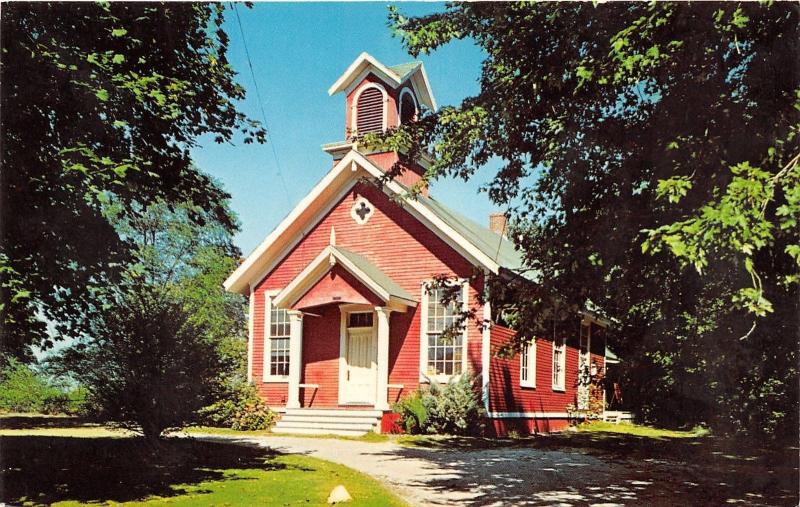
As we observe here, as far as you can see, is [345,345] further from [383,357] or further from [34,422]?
[34,422]

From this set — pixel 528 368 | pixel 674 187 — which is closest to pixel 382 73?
pixel 528 368

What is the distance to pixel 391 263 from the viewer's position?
70.8ft

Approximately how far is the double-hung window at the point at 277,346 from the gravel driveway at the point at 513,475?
5655mm

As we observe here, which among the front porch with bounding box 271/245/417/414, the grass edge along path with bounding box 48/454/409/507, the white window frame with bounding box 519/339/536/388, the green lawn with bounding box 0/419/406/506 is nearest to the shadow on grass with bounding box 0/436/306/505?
the green lawn with bounding box 0/419/406/506

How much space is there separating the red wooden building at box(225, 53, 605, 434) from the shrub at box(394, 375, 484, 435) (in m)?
0.54

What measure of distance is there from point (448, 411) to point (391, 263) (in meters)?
4.93

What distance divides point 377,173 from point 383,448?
863cm

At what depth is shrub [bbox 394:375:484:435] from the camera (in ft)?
62.4

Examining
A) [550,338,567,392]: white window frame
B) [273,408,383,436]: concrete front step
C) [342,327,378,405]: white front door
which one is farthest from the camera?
[550,338,567,392]: white window frame

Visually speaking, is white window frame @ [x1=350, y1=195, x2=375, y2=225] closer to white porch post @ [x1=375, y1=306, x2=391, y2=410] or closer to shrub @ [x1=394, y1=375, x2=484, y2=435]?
white porch post @ [x1=375, y1=306, x2=391, y2=410]

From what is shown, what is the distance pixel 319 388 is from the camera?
72.0 ft

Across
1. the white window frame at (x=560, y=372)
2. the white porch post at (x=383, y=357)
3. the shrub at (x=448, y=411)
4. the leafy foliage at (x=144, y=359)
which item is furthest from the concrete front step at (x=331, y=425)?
the white window frame at (x=560, y=372)

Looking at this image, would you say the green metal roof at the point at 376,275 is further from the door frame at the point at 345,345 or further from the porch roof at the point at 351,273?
the door frame at the point at 345,345

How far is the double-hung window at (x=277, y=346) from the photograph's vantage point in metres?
22.8
